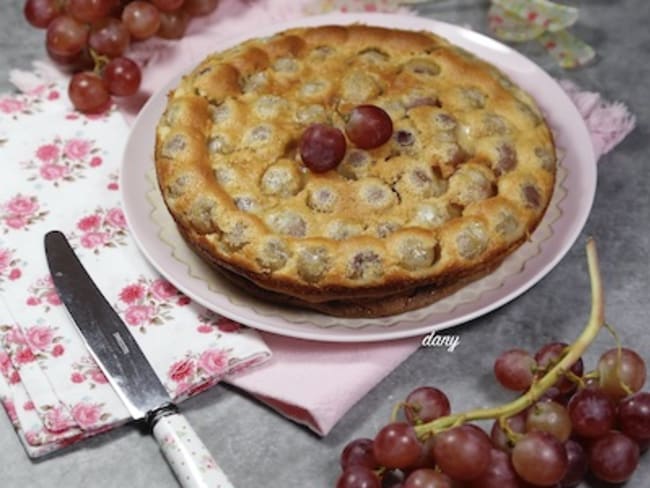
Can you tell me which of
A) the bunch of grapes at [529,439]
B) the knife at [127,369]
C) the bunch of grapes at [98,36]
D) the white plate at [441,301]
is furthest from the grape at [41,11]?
the bunch of grapes at [529,439]

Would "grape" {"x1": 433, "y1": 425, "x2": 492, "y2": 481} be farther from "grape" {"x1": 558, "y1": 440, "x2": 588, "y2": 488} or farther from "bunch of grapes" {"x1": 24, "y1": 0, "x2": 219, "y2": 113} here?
"bunch of grapes" {"x1": 24, "y1": 0, "x2": 219, "y2": 113}

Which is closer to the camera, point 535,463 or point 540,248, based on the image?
point 535,463

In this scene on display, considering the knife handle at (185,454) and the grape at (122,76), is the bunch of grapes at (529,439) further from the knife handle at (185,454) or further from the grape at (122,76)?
the grape at (122,76)

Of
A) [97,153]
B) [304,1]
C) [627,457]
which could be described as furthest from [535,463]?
[304,1]

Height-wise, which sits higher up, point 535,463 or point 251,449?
point 535,463

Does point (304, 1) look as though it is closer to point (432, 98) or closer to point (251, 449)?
point (432, 98)

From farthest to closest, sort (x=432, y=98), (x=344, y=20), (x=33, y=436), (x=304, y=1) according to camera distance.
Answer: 1. (x=304, y=1)
2. (x=344, y=20)
3. (x=432, y=98)
4. (x=33, y=436)

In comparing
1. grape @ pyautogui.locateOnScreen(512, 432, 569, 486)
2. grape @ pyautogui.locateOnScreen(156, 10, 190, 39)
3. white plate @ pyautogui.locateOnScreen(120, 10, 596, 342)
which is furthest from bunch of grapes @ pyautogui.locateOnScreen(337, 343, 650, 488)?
grape @ pyautogui.locateOnScreen(156, 10, 190, 39)
